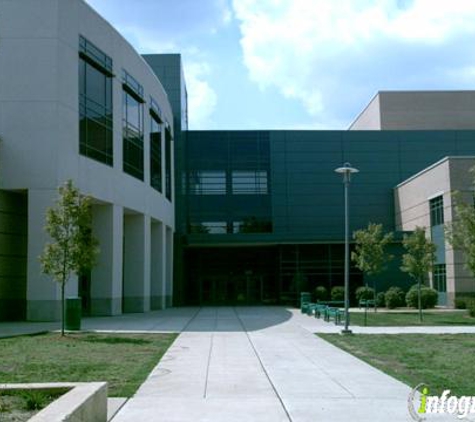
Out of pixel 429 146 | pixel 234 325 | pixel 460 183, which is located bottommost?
pixel 234 325

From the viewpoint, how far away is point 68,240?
2266cm

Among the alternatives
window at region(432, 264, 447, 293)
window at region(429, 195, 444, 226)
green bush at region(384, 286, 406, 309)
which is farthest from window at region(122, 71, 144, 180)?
window at region(432, 264, 447, 293)

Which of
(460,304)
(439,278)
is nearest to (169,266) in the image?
(439,278)

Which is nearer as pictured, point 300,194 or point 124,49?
point 124,49

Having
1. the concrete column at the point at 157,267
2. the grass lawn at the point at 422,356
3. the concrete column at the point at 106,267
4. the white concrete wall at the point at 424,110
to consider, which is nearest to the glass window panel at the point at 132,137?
the concrete column at the point at 106,267

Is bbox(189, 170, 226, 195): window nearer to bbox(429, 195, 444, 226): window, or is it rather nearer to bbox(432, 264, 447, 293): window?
bbox(429, 195, 444, 226): window

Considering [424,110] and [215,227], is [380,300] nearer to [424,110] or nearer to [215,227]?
[215,227]

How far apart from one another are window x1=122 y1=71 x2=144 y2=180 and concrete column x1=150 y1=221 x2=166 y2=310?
6586mm

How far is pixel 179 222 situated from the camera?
5356 centimetres

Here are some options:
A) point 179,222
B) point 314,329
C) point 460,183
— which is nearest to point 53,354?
point 314,329

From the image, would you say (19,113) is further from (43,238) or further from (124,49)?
(124,49)

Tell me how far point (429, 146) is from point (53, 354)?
43683mm

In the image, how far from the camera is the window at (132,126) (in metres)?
37.0

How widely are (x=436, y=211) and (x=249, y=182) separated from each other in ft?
51.4
